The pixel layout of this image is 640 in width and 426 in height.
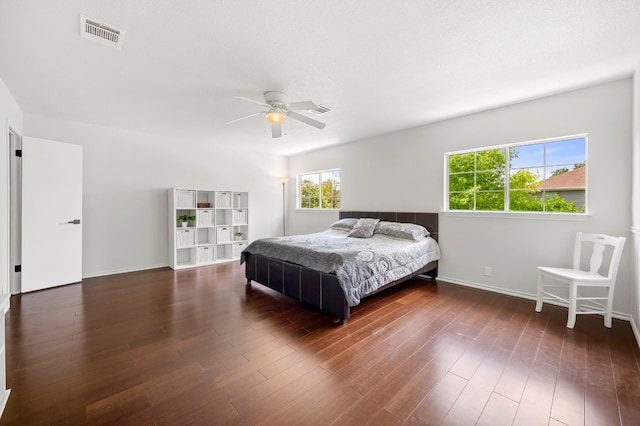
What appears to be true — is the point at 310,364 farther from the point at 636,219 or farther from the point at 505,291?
the point at 636,219

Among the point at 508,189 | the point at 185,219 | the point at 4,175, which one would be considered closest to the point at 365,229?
the point at 508,189

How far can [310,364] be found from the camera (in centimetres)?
206

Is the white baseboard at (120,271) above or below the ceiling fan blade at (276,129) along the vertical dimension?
below

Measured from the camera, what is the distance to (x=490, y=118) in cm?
379

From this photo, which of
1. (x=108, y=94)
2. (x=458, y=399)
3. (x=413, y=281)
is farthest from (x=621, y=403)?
(x=108, y=94)

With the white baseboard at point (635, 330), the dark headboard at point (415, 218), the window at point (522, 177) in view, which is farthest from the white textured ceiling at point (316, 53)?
the white baseboard at point (635, 330)

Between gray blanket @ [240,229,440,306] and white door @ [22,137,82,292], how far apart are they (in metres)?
2.58

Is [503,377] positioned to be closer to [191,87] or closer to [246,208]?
[191,87]

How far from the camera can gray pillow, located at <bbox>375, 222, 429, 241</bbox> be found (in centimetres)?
410

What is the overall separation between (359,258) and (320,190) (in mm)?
3742

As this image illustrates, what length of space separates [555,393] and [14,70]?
5.37 metres

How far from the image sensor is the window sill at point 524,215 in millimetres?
3123

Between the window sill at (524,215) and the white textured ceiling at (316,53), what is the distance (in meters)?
1.47

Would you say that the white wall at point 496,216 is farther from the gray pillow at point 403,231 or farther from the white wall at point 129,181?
the white wall at point 129,181
